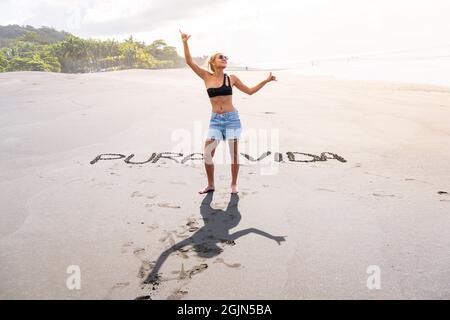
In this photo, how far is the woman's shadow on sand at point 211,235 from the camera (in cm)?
261

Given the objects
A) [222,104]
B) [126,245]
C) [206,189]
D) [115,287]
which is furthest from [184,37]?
[115,287]

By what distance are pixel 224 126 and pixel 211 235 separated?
55.6 inches

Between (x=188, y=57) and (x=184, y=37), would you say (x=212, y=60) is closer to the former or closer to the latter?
(x=188, y=57)

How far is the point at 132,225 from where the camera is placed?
3133 mm

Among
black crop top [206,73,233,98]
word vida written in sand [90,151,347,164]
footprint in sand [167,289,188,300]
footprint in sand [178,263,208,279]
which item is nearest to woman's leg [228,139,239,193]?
black crop top [206,73,233,98]

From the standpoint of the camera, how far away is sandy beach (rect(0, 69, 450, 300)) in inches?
92.0

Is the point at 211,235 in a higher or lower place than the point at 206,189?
lower

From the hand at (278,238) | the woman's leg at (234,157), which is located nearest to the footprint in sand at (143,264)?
the hand at (278,238)

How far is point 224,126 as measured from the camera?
3850 mm

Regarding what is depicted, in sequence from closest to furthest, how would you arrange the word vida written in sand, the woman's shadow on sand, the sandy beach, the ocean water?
the sandy beach → the woman's shadow on sand → the word vida written in sand → the ocean water

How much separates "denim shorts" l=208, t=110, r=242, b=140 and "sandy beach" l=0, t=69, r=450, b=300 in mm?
683

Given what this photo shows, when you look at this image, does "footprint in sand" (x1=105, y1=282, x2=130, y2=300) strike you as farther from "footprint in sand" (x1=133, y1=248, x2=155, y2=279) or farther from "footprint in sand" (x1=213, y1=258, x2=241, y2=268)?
"footprint in sand" (x1=213, y1=258, x2=241, y2=268)

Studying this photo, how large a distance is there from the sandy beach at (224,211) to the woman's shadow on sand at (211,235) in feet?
0.05

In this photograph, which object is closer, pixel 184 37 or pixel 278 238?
pixel 278 238
